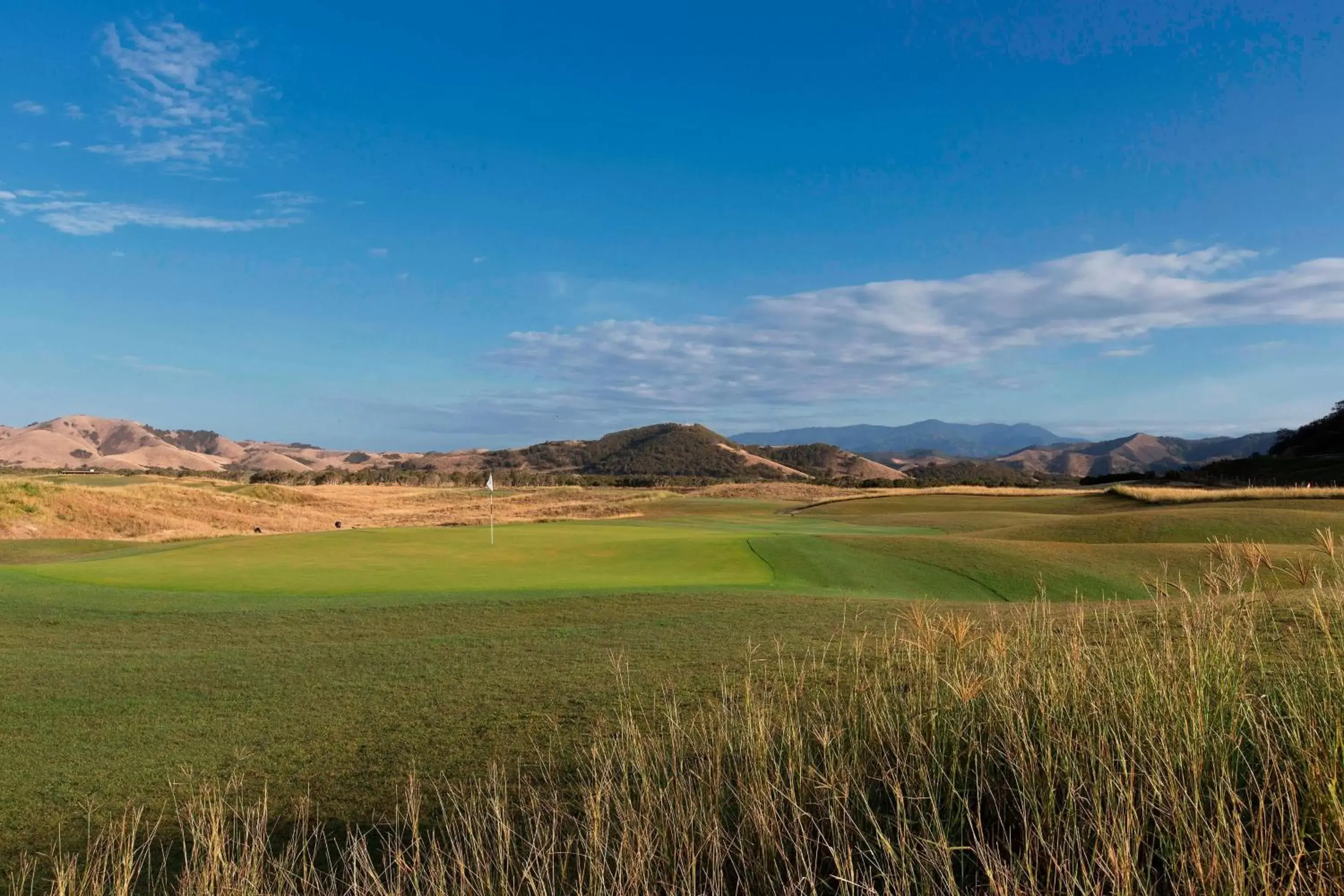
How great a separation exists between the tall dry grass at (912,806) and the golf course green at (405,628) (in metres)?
0.83

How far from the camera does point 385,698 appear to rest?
291 inches

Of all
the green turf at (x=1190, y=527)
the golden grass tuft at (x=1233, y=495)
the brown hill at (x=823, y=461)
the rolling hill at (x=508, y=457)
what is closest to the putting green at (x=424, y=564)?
the green turf at (x=1190, y=527)

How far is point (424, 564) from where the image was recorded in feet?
63.0

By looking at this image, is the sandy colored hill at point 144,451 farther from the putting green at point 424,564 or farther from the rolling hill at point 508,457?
the putting green at point 424,564

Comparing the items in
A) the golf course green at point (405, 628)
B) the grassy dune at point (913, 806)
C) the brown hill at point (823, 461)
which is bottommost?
the golf course green at point (405, 628)

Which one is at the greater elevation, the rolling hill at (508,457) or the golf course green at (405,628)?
the rolling hill at (508,457)

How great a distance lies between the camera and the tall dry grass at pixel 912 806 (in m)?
3.21

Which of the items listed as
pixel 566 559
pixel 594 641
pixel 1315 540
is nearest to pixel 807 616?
pixel 594 641

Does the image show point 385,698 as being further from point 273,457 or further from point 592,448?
point 273,457

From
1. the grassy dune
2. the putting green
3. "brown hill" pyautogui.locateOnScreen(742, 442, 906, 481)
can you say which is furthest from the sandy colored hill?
the grassy dune

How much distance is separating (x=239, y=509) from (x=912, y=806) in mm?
48262

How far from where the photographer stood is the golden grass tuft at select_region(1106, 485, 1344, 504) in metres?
29.2

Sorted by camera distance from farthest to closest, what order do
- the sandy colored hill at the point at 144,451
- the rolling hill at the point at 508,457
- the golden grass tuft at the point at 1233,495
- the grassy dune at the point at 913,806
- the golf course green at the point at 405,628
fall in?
the sandy colored hill at the point at 144,451
the rolling hill at the point at 508,457
the golden grass tuft at the point at 1233,495
the golf course green at the point at 405,628
the grassy dune at the point at 913,806

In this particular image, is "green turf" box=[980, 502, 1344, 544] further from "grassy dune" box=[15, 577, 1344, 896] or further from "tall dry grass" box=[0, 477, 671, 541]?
"tall dry grass" box=[0, 477, 671, 541]
